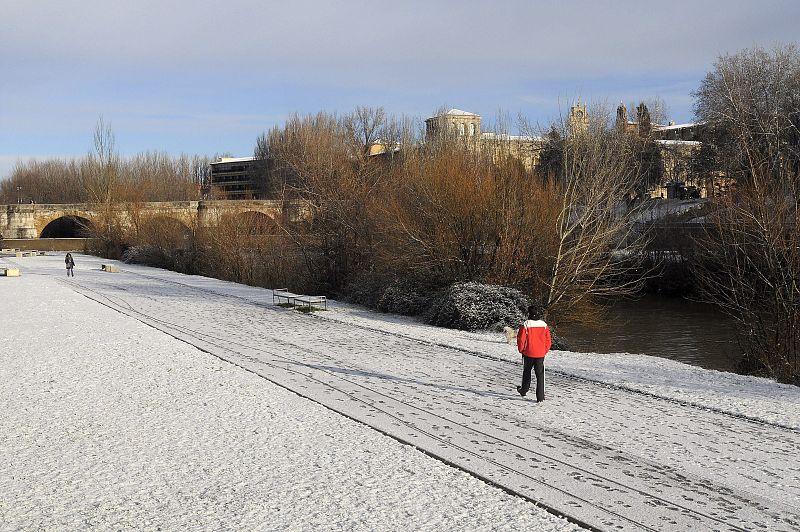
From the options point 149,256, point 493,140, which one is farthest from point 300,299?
point 149,256

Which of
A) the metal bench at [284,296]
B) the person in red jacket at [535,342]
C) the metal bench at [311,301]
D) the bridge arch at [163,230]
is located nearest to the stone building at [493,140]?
the metal bench at [311,301]

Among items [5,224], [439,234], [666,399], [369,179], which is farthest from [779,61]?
[5,224]

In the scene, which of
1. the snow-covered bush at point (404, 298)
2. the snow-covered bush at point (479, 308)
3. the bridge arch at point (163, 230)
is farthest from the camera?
the bridge arch at point (163, 230)

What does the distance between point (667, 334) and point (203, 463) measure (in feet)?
61.2

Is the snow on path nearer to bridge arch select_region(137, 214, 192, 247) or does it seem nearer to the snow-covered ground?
the snow-covered ground

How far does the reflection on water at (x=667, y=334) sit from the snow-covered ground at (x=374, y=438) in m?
4.29

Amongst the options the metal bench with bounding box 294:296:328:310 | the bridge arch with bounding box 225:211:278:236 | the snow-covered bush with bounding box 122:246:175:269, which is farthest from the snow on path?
the snow-covered bush with bounding box 122:246:175:269

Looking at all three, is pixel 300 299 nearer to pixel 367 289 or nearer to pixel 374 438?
pixel 367 289

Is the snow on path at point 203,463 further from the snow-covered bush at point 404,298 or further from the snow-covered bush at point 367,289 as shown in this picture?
the snow-covered bush at point 367,289

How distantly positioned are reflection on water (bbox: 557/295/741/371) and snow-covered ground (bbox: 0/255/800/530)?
4.29m

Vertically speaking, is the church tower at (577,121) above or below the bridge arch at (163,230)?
above

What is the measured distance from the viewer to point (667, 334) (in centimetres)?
2403

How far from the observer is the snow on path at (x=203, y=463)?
273 inches

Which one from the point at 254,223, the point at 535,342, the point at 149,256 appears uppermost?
the point at 254,223
